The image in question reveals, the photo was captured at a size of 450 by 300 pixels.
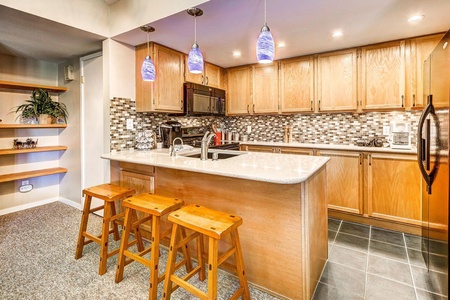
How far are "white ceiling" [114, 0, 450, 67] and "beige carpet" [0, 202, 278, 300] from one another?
2.31 m

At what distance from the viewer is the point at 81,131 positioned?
335cm

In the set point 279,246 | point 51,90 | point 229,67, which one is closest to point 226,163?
point 279,246

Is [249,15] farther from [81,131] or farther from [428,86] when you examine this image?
[81,131]

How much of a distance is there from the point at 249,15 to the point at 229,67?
2.03 metres

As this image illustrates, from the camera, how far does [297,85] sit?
361 cm

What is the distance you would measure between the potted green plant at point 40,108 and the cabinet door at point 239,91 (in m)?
2.79

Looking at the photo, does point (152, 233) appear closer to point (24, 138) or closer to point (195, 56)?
point (195, 56)

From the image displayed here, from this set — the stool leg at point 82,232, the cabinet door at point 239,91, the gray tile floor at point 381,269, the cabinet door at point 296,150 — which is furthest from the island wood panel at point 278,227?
the cabinet door at point 239,91

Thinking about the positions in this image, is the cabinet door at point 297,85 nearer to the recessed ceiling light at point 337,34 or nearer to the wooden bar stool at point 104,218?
the recessed ceiling light at point 337,34

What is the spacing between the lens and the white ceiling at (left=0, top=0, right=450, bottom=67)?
2.08 metres

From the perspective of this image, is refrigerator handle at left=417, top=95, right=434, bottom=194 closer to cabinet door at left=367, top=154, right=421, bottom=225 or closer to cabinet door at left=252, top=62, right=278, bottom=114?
cabinet door at left=367, top=154, right=421, bottom=225

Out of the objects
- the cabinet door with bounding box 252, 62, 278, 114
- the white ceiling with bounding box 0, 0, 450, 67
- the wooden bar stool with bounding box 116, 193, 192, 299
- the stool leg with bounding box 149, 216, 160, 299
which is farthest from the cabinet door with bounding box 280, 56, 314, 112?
the stool leg with bounding box 149, 216, 160, 299

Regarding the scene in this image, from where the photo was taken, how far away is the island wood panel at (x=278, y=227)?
156cm

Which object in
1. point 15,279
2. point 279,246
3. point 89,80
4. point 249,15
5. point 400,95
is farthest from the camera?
point 89,80
